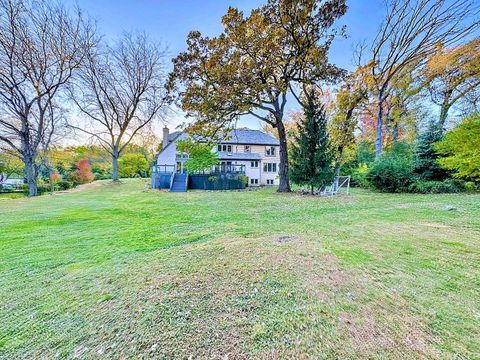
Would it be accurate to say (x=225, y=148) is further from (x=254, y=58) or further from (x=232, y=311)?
(x=232, y=311)

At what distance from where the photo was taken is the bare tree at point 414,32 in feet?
46.1

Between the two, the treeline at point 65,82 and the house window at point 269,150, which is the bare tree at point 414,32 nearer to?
the house window at point 269,150

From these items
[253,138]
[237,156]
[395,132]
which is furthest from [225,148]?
[395,132]

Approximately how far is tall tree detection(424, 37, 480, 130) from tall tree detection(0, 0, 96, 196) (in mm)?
24762

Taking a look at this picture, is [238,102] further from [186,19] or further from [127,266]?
[127,266]

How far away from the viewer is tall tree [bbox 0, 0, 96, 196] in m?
13.0

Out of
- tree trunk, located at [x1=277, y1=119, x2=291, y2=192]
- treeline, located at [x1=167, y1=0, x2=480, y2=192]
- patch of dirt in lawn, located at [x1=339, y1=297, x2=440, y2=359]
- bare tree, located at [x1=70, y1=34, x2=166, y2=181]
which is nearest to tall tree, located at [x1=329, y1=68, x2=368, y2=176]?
treeline, located at [x1=167, y1=0, x2=480, y2=192]

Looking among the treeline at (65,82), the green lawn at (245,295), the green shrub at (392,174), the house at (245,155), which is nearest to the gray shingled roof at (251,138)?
the house at (245,155)

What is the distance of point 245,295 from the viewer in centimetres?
238

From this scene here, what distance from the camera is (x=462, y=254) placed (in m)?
3.30

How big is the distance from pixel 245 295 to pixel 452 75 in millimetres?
21289

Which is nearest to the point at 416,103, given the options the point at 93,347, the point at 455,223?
the point at 455,223

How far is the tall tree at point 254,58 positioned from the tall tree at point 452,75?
8123 mm

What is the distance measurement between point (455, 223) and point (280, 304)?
541 cm
